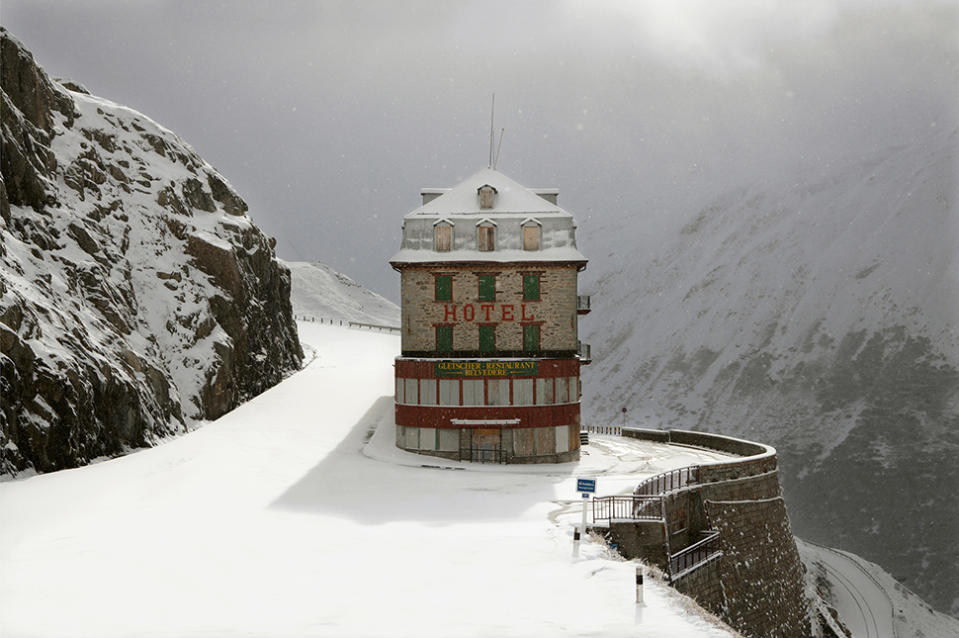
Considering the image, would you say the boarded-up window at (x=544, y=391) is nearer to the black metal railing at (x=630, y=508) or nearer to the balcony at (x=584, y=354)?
the balcony at (x=584, y=354)

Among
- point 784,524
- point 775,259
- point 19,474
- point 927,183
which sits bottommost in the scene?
point 784,524

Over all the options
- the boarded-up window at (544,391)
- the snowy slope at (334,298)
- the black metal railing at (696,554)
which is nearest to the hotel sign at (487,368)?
the boarded-up window at (544,391)

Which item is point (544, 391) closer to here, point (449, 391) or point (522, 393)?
point (522, 393)

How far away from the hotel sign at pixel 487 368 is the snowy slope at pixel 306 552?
480cm

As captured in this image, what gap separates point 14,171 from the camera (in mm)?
42969

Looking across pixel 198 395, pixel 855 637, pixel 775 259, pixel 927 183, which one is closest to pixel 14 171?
pixel 198 395

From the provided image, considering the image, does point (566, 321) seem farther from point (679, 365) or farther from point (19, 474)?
point (679, 365)

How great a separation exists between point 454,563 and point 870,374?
363 feet

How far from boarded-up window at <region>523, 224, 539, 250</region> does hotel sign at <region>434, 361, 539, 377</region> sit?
241 inches

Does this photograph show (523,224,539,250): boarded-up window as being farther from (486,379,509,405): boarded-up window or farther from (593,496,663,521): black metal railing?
(593,496,663,521): black metal railing

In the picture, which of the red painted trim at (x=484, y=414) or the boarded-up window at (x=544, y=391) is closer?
the red painted trim at (x=484, y=414)

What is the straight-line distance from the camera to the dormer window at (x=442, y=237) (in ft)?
148

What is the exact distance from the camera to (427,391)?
43875 mm

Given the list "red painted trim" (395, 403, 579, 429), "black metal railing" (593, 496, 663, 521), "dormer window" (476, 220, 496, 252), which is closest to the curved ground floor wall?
"red painted trim" (395, 403, 579, 429)
